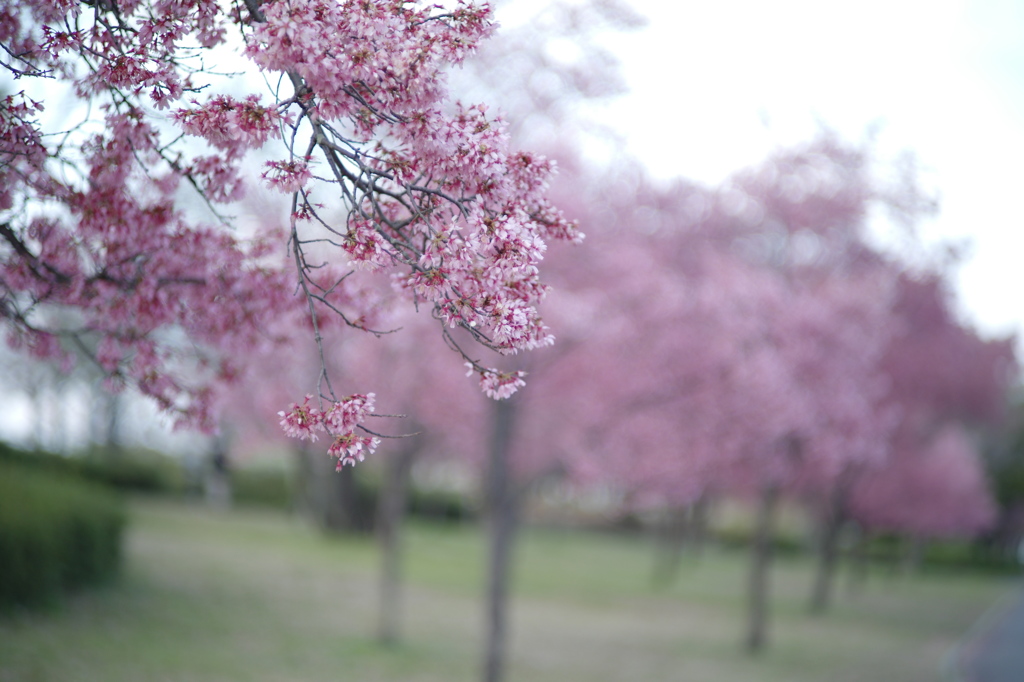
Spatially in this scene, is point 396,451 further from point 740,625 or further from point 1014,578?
point 1014,578

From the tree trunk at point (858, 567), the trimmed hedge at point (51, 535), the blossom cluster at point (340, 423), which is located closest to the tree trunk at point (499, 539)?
the trimmed hedge at point (51, 535)

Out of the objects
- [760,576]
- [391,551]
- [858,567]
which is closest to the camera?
[391,551]

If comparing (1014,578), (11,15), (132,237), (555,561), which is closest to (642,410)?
(132,237)

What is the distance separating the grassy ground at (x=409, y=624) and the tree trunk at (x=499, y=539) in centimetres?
156

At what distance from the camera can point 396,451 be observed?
1287 centimetres

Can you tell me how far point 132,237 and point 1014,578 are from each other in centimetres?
4942

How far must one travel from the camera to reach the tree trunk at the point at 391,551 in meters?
12.3

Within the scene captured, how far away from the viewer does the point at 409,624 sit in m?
14.5

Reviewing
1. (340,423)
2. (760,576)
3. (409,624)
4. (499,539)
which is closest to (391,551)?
(409,624)

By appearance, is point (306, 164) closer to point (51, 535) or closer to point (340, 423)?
point (340, 423)

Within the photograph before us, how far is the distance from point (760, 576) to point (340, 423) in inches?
538

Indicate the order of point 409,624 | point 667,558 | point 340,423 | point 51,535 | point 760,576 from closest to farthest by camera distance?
point 340,423, point 51,535, point 409,624, point 760,576, point 667,558

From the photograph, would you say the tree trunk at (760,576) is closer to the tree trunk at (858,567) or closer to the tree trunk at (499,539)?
the tree trunk at (499,539)

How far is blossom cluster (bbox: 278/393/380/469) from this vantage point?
3343mm
